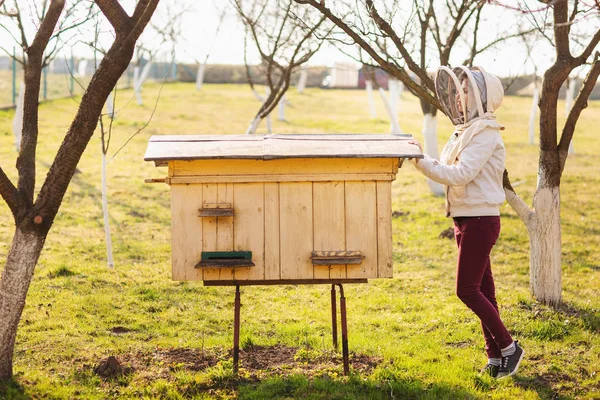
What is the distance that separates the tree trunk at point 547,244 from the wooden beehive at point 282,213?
117 inches

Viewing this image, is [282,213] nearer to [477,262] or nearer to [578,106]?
[477,262]

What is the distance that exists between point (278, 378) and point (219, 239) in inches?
48.0

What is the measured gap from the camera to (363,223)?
17.4ft

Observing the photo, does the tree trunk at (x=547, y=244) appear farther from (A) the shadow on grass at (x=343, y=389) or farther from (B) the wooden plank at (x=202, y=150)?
(B) the wooden plank at (x=202, y=150)

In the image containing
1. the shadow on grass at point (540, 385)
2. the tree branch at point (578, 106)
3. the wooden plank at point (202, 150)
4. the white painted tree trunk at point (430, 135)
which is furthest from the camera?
the white painted tree trunk at point (430, 135)

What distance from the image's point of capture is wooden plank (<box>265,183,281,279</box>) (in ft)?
17.4

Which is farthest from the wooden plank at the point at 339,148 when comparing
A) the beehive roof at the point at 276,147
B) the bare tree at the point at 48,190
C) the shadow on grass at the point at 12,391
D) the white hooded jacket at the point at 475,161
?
the shadow on grass at the point at 12,391

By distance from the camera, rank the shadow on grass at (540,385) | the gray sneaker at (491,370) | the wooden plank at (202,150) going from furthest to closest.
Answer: the gray sneaker at (491,370) < the shadow on grass at (540,385) < the wooden plank at (202,150)

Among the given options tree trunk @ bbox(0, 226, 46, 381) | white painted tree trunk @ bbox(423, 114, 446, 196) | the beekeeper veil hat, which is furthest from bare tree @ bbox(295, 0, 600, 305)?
white painted tree trunk @ bbox(423, 114, 446, 196)

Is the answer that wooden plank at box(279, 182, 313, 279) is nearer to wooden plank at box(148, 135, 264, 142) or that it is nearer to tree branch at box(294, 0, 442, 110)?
wooden plank at box(148, 135, 264, 142)

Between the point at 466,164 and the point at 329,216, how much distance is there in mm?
1044

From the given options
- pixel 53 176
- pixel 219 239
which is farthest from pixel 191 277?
pixel 53 176

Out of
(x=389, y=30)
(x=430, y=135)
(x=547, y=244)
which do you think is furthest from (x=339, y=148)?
(x=430, y=135)

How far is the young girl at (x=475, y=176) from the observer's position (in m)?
5.24
